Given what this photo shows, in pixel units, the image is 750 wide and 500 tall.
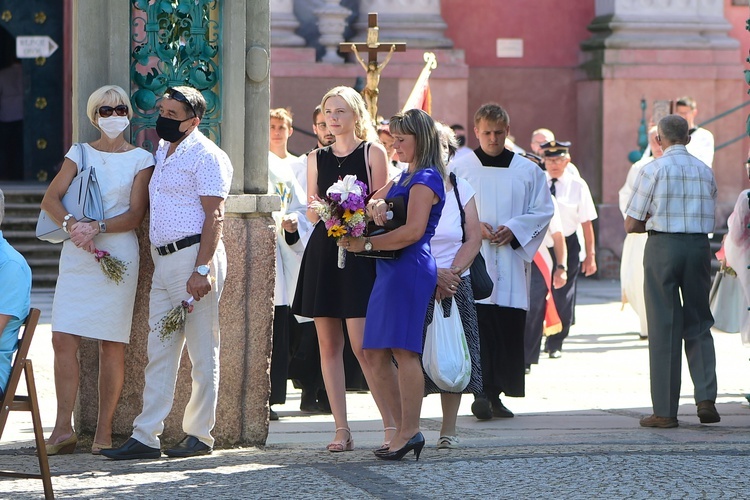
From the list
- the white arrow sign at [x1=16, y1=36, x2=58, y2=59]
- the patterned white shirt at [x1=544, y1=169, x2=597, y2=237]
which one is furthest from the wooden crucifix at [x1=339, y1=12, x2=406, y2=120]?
the white arrow sign at [x1=16, y1=36, x2=58, y2=59]

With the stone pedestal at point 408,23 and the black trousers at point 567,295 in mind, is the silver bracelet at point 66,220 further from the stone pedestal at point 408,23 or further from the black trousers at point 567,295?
the stone pedestal at point 408,23

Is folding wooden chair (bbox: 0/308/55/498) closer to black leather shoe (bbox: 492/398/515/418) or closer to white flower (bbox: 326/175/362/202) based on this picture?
white flower (bbox: 326/175/362/202)

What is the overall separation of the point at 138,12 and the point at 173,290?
157 cm

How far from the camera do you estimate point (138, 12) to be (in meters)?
8.41

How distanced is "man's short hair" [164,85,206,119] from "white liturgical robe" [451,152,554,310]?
2305 mm

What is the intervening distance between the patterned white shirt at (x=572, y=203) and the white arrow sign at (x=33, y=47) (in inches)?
365

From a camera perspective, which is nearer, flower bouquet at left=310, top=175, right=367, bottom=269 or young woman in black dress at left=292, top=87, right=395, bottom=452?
flower bouquet at left=310, top=175, right=367, bottom=269

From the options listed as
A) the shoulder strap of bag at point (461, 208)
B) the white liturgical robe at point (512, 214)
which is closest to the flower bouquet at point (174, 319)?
the shoulder strap of bag at point (461, 208)

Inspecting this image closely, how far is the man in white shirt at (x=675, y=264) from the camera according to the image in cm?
927

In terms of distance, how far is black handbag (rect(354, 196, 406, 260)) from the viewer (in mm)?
7824

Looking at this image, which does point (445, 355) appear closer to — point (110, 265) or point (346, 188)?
point (346, 188)

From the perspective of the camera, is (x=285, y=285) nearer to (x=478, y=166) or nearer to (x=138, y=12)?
(x=478, y=166)

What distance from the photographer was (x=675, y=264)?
9.28 metres

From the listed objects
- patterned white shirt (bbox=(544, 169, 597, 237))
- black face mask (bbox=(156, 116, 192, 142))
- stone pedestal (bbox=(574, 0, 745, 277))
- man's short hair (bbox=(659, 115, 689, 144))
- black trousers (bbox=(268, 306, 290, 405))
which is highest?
stone pedestal (bbox=(574, 0, 745, 277))
